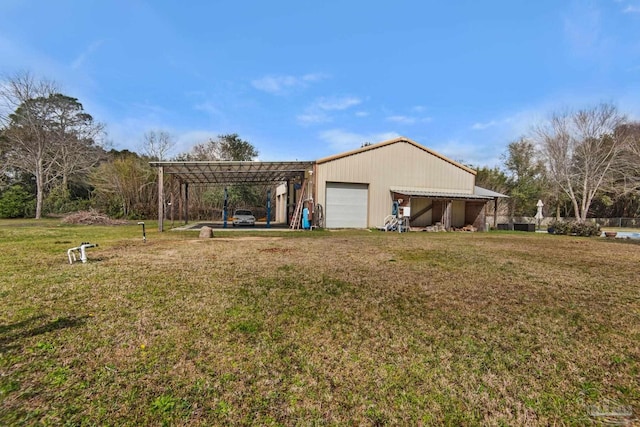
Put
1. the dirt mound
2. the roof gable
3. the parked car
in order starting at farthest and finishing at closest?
the parked car, the dirt mound, the roof gable

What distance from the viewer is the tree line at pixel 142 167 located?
24.0m

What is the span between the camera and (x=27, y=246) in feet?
27.9

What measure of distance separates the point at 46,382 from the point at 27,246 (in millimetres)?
8699

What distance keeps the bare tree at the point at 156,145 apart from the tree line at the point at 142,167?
92 mm

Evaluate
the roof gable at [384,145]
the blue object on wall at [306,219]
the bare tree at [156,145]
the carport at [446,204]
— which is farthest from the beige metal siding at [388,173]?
the bare tree at [156,145]

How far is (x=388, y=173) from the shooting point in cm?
1777

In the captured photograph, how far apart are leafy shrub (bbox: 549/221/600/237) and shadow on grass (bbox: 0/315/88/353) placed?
2114cm

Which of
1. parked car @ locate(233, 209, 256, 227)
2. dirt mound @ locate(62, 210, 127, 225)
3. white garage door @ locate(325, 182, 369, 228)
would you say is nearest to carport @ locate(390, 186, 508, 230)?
→ white garage door @ locate(325, 182, 369, 228)

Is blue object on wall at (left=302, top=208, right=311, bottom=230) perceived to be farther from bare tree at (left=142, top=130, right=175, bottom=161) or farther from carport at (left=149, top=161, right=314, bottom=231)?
bare tree at (left=142, top=130, right=175, bottom=161)

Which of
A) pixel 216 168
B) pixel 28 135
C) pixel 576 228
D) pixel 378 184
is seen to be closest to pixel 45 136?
pixel 28 135

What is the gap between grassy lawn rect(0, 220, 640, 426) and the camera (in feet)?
6.95

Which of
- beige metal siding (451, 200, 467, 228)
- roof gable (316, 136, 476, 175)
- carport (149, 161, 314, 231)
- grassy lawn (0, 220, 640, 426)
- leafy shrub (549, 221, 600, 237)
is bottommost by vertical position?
grassy lawn (0, 220, 640, 426)

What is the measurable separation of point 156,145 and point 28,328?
32.4m

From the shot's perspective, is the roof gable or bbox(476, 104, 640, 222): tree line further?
bbox(476, 104, 640, 222): tree line
